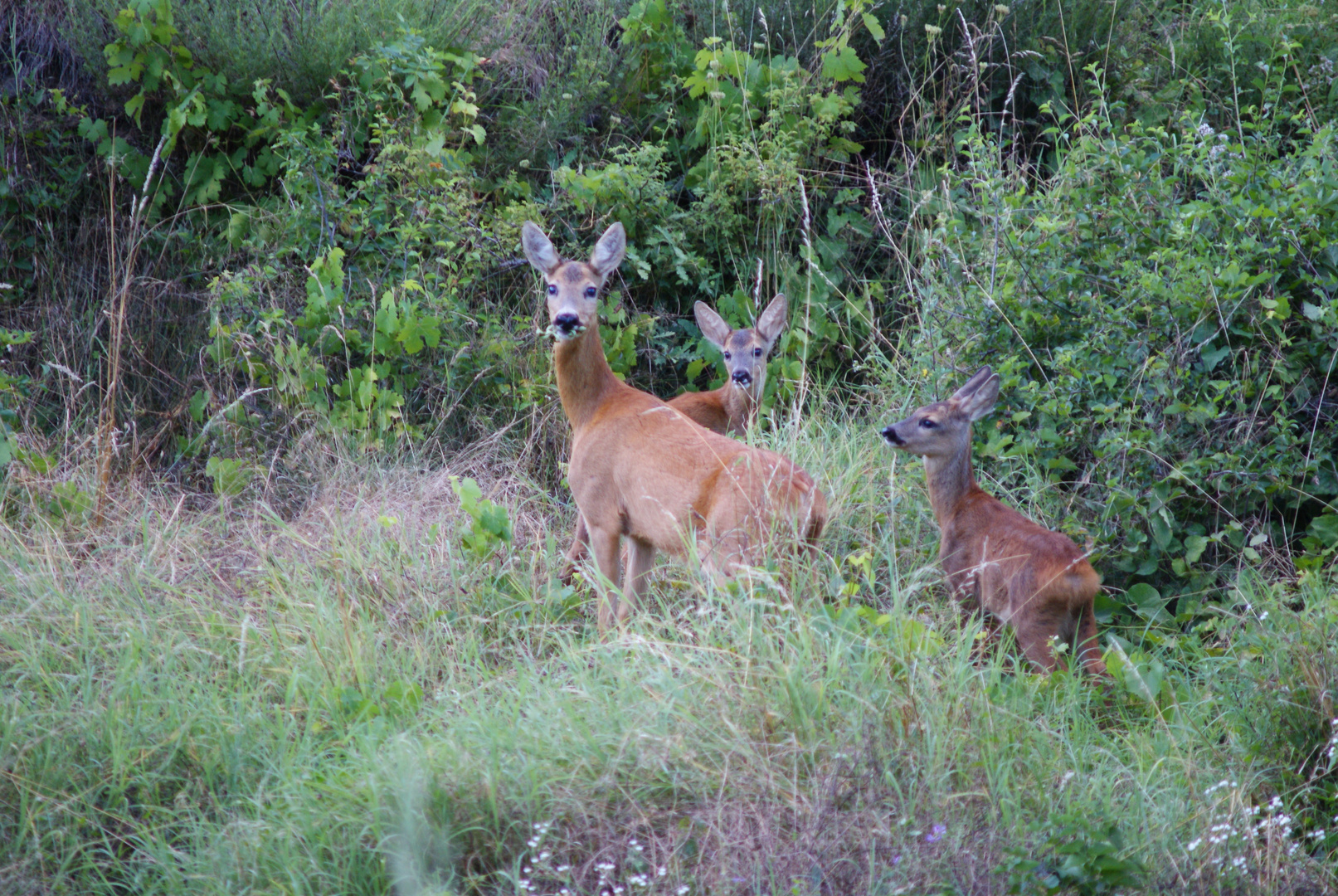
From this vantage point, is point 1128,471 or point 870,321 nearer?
point 1128,471

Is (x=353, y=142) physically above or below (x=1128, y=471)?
above

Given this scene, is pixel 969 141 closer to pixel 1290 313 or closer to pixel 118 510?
pixel 1290 313

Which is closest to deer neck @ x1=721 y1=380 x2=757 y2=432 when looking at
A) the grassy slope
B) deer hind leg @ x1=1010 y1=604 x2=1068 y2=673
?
the grassy slope

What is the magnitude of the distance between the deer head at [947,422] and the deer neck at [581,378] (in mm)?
1322

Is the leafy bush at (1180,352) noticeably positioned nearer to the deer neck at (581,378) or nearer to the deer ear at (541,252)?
the deer neck at (581,378)

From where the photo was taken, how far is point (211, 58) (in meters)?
7.73

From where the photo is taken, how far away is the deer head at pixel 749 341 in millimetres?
7188

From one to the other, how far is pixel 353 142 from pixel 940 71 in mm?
4044

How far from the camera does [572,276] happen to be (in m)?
5.92

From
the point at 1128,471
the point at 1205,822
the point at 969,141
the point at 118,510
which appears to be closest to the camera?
the point at 1205,822

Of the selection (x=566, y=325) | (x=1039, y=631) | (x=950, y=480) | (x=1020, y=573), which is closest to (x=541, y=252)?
(x=566, y=325)

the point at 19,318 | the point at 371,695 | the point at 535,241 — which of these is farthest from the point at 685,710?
the point at 19,318

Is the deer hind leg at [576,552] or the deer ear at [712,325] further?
the deer ear at [712,325]

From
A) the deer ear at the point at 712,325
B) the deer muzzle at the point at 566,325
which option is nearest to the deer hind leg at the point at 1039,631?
the deer muzzle at the point at 566,325
